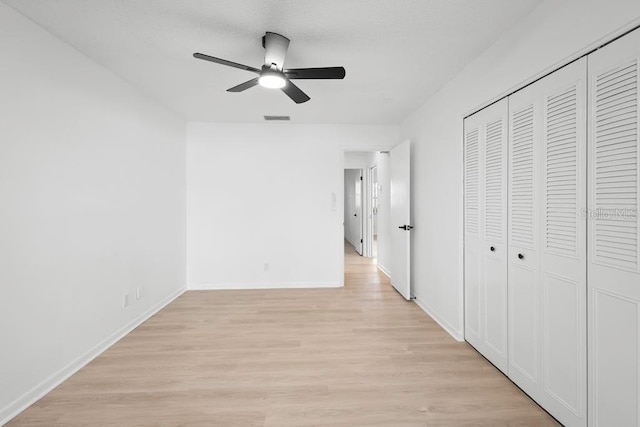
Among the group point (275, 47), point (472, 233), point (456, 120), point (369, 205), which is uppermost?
point (275, 47)

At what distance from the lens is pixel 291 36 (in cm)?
203

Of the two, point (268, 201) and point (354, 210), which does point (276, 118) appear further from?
point (354, 210)

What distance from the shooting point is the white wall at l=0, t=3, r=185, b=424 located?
172cm

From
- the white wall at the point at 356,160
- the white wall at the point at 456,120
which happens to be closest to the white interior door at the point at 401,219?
the white wall at the point at 456,120

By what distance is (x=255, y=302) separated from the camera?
365 centimetres

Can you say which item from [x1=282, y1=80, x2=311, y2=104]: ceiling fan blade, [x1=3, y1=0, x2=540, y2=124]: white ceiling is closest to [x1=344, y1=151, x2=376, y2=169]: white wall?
[x1=3, y1=0, x2=540, y2=124]: white ceiling

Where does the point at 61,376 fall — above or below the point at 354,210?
below

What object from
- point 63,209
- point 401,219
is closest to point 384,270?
Result: point 401,219

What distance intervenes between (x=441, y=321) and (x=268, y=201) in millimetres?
2788

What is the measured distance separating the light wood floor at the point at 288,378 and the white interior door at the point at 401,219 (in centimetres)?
70

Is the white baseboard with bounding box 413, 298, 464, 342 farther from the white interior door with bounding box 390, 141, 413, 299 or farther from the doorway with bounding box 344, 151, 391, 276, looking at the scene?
the doorway with bounding box 344, 151, 391, 276

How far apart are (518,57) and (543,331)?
1.79m

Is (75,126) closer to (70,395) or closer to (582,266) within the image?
(70,395)

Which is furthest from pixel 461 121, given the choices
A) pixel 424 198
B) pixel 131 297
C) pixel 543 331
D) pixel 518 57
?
pixel 131 297
